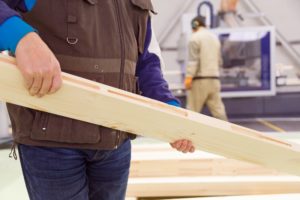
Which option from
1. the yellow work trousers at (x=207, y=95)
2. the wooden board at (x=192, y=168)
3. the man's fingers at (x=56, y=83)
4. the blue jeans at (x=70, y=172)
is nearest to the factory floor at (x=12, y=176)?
the wooden board at (x=192, y=168)

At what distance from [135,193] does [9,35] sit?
133 centimetres

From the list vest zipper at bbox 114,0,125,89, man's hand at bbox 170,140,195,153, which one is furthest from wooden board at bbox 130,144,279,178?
vest zipper at bbox 114,0,125,89

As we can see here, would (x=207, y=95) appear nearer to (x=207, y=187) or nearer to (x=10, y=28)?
(x=207, y=187)

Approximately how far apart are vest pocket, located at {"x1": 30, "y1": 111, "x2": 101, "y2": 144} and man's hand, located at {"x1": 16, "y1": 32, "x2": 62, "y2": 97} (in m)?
0.13

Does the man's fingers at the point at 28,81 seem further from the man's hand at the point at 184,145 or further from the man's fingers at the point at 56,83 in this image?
the man's hand at the point at 184,145

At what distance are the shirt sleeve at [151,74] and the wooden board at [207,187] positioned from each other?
2.96 feet

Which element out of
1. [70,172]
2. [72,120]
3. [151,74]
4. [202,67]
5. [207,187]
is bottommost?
[207,187]

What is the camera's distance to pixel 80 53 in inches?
32.1

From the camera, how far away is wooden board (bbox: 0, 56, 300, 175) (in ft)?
2.34

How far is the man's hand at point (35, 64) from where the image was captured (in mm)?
641

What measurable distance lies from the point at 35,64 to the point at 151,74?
45 centimetres

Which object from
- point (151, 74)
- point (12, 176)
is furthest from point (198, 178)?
point (12, 176)

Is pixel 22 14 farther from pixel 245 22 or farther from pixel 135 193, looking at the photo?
pixel 245 22

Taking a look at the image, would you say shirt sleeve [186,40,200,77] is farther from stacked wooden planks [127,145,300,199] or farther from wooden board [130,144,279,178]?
wooden board [130,144,279,178]
